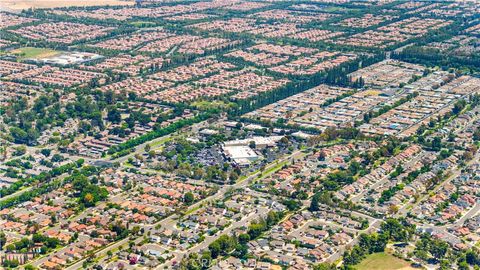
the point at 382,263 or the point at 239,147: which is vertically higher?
the point at 239,147

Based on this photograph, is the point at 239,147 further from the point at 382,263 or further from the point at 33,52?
the point at 33,52

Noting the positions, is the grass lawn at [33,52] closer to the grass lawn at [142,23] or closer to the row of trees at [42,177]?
the grass lawn at [142,23]

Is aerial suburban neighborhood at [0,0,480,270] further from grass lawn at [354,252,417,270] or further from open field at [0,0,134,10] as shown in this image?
open field at [0,0,134,10]

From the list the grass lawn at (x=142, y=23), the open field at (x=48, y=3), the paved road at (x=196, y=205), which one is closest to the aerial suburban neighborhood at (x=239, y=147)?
the paved road at (x=196, y=205)

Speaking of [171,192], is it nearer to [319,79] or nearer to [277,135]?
[277,135]

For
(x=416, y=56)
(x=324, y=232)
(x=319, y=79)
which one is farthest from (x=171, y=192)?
(x=416, y=56)

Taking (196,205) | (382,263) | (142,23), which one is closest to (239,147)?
(196,205)

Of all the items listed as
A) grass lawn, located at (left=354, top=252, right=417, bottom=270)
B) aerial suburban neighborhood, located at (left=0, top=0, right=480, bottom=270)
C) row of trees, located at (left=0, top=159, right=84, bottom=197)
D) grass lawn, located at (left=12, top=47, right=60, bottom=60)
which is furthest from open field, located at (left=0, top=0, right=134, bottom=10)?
grass lawn, located at (left=354, top=252, right=417, bottom=270)
